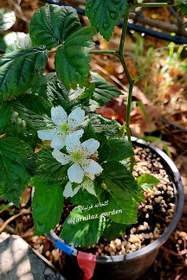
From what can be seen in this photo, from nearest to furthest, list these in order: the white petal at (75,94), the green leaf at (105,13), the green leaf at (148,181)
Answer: the green leaf at (105,13) → the white petal at (75,94) → the green leaf at (148,181)

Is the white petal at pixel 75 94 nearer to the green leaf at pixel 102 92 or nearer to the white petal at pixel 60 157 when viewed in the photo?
the green leaf at pixel 102 92

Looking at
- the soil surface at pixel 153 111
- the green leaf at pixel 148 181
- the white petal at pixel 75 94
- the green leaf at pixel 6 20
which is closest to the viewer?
the white petal at pixel 75 94

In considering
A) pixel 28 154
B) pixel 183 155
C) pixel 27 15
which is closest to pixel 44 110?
pixel 28 154

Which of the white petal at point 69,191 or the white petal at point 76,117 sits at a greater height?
the white petal at point 76,117

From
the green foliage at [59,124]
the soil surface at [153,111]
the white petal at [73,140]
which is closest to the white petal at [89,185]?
the green foliage at [59,124]

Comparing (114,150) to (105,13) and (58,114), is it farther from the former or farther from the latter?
(105,13)

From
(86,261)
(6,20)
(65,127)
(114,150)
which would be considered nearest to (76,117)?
(65,127)

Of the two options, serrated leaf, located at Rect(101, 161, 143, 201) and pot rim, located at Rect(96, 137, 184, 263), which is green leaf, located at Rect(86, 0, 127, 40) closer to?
serrated leaf, located at Rect(101, 161, 143, 201)
